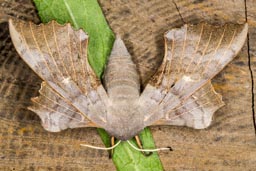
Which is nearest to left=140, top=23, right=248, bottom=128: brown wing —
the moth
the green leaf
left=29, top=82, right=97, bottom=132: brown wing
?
the moth

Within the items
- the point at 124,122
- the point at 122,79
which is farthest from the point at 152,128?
the point at 122,79

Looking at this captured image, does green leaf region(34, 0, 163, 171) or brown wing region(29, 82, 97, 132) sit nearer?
brown wing region(29, 82, 97, 132)

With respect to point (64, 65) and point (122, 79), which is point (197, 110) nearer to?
point (122, 79)

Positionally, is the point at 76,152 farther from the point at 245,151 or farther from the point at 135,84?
the point at 245,151

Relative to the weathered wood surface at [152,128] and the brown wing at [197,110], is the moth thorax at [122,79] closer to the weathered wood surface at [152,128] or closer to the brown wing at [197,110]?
the weathered wood surface at [152,128]

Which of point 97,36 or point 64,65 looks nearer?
point 64,65

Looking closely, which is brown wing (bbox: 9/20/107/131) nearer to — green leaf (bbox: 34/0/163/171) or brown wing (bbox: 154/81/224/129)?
green leaf (bbox: 34/0/163/171)

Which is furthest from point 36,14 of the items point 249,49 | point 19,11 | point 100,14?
point 249,49
